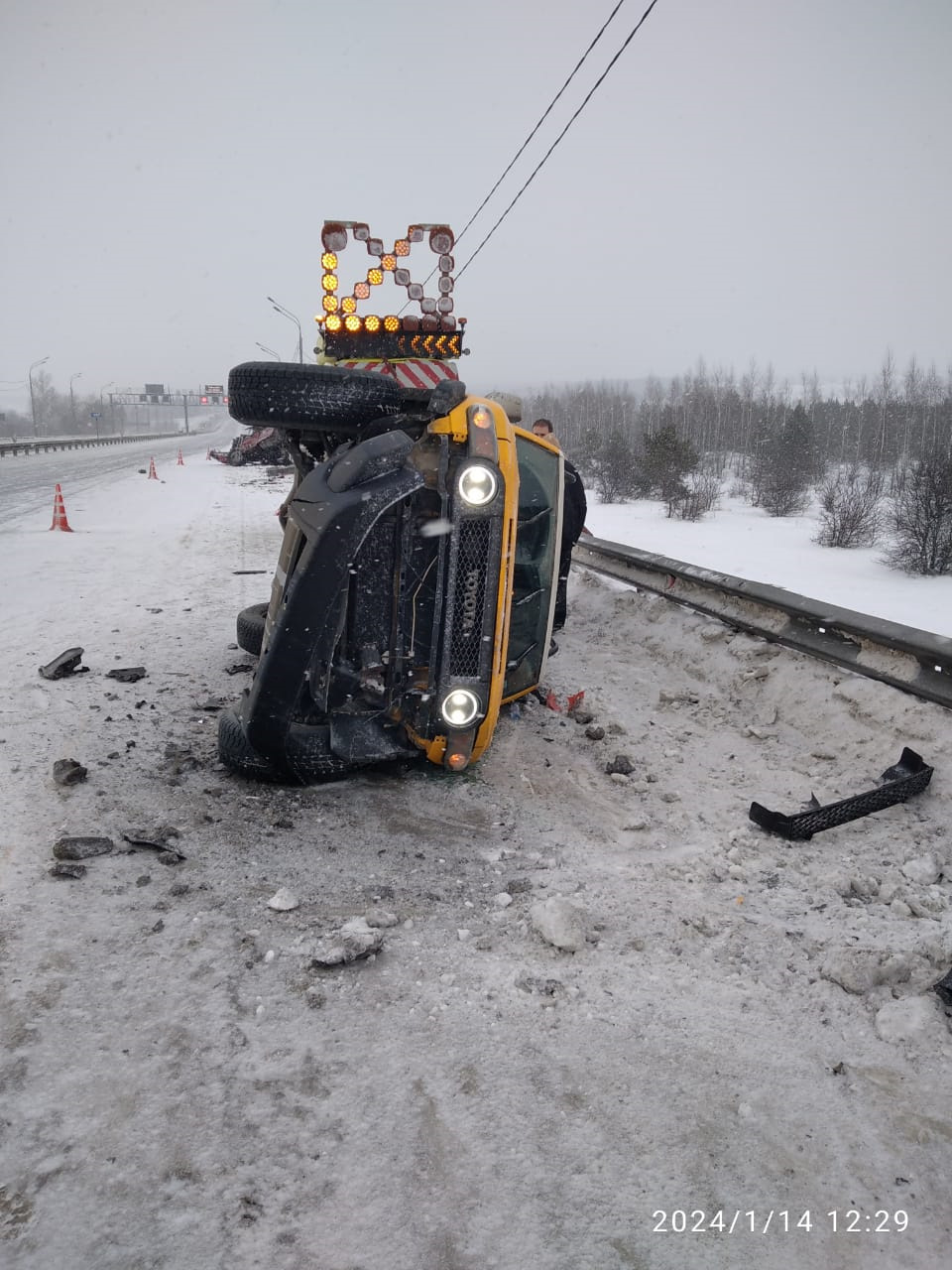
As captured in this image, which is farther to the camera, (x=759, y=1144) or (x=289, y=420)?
(x=289, y=420)

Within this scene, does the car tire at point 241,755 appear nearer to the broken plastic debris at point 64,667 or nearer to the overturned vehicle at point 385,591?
the overturned vehicle at point 385,591

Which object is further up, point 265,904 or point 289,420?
point 289,420

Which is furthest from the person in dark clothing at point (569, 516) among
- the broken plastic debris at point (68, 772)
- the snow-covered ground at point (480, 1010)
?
the broken plastic debris at point (68, 772)

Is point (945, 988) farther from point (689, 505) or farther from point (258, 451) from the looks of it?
point (258, 451)

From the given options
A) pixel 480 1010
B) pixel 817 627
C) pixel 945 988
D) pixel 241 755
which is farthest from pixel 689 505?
pixel 480 1010

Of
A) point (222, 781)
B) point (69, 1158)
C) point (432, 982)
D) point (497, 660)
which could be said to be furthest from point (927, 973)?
point (222, 781)

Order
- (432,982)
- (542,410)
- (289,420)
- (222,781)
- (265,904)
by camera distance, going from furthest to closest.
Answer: (542,410) → (222,781) → (289,420) → (265,904) → (432,982)

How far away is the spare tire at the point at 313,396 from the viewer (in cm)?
344

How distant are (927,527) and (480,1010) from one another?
11.4 meters

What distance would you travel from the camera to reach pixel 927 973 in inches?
94.4

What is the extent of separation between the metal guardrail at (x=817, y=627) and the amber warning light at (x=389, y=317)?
4085 mm

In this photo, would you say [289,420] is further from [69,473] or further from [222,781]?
[69,473]

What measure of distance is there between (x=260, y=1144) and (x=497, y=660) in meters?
2.10

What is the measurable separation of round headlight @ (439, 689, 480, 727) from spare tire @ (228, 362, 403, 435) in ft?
4.46
